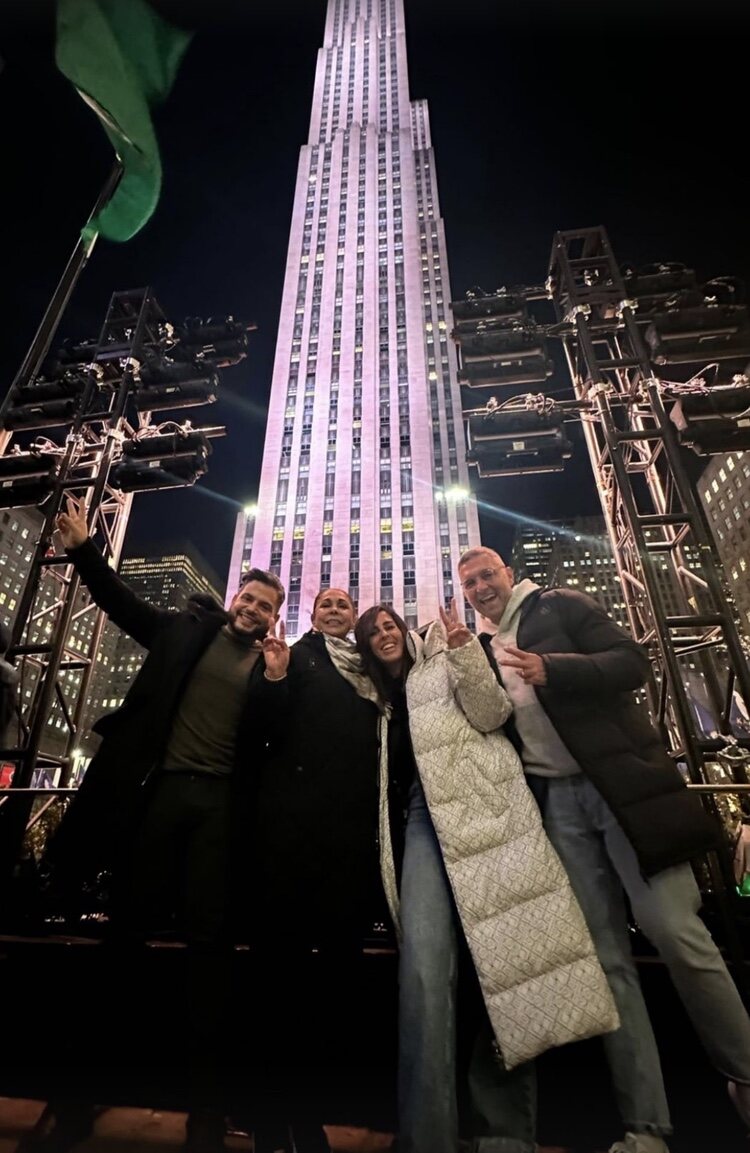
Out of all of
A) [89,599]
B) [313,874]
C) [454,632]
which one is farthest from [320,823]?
[89,599]

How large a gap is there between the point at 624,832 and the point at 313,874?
122 centimetres

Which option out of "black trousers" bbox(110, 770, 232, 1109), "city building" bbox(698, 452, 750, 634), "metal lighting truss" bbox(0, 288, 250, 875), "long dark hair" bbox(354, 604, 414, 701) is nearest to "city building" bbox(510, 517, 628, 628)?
"city building" bbox(698, 452, 750, 634)

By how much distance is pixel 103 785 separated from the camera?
2125mm

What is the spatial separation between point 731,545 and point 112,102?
66.8m

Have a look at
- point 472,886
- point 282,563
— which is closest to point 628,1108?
point 472,886

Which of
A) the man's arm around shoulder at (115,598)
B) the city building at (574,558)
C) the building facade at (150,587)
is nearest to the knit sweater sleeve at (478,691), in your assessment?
the man's arm around shoulder at (115,598)

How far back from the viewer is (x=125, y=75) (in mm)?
4691

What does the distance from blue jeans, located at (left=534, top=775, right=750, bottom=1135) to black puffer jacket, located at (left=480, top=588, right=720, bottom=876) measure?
0.13 meters

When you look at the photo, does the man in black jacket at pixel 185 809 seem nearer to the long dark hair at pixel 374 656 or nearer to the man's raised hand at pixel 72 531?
the long dark hair at pixel 374 656

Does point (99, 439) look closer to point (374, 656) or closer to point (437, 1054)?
point (374, 656)

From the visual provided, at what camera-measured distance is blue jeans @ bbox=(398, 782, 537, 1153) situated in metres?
1.49

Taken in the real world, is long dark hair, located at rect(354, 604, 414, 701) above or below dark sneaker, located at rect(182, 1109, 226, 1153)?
above

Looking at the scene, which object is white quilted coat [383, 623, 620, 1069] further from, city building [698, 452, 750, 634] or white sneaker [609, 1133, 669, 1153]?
city building [698, 452, 750, 634]

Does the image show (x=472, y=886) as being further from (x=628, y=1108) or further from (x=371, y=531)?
(x=371, y=531)
